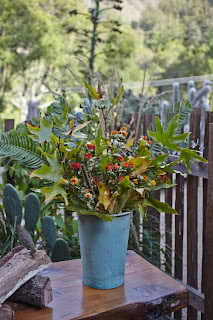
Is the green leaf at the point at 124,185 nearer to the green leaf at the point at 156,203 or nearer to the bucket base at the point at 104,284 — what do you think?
the green leaf at the point at 156,203

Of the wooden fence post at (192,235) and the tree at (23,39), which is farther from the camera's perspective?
the tree at (23,39)

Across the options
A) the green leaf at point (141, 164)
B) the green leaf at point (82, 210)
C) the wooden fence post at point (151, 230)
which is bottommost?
the wooden fence post at point (151, 230)

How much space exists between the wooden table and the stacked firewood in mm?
30

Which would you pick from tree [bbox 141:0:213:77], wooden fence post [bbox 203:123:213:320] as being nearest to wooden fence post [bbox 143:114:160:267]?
wooden fence post [bbox 203:123:213:320]

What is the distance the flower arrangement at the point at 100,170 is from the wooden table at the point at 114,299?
9.7 inches

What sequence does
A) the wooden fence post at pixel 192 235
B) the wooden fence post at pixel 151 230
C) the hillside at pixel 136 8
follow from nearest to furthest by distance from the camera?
the wooden fence post at pixel 192 235, the wooden fence post at pixel 151 230, the hillside at pixel 136 8

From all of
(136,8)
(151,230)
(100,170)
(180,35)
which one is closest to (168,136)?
(100,170)

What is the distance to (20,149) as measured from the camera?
1.14 meters

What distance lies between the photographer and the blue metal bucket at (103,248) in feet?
3.71

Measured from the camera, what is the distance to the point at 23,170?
264 cm

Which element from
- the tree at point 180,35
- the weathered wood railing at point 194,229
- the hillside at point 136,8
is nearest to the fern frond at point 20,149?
the weathered wood railing at point 194,229

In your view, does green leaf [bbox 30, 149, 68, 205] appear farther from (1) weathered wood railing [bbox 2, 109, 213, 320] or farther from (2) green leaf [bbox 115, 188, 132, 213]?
(1) weathered wood railing [bbox 2, 109, 213, 320]

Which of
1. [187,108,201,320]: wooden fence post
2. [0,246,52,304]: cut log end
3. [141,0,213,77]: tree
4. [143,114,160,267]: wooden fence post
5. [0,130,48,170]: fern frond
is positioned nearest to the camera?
[0,246,52,304]: cut log end

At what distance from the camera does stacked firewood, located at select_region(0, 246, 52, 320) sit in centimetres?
103
